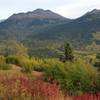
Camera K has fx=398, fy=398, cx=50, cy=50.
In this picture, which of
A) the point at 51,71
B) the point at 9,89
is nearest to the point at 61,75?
the point at 51,71

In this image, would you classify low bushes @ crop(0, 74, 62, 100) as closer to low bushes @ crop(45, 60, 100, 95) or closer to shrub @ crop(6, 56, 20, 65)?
low bushes @ crop(45, 60, 100, 95)

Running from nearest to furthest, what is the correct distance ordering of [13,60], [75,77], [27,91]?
[27,91], [75,77], [13,60]

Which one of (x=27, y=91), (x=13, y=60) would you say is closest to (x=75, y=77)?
Result: (x=27, y=91)

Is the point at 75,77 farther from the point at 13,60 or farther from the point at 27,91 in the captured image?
the point at 13,60


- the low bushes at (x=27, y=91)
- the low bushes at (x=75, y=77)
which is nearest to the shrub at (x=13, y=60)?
the low bushes at (x=75, y=77)

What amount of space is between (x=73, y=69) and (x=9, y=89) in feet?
26.0

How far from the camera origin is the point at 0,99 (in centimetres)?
838

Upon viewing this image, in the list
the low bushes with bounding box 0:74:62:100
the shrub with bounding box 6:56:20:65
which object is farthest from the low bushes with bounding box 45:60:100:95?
the shrub with bounding box 6:56:20:65

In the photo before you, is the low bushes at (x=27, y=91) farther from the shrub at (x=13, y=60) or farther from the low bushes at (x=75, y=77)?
the shrub at (x=13, y=60)

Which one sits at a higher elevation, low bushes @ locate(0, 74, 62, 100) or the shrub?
low bushes @ locate(0, 74, 62, 100)

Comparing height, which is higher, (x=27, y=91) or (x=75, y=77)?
(x=27, y=91)

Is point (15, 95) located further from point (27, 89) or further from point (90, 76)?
point (90, 76)

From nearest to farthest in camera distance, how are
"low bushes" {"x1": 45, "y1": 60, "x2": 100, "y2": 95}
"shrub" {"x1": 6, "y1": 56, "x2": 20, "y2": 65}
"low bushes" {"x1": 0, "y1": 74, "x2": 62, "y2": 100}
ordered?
"low bushes" {"x1": 0, "y1": 74, "x2": 62, "y2": 100} → "low bushes" {"x1": 45, "y1": 60, "x2": 100, "y2": 95} → "shrub" {"x1": 6, "y1": 56, "x2": 20, "y2": 65}

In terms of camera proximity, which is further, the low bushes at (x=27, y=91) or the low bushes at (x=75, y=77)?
the low bushes at (x=75, y=77)
